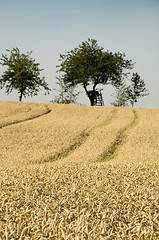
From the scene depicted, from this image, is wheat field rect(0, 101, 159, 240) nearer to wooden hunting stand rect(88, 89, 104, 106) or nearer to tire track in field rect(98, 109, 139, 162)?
tire track in field rect(98, 109, 139, 162)

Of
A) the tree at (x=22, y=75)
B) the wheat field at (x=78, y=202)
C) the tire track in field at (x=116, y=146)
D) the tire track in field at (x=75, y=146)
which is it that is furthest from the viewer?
the tree at (x=22, y=75)

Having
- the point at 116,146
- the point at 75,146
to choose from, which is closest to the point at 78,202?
the point at 75,146

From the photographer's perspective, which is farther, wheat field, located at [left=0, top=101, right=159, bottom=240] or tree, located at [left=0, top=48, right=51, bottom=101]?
tree, located at [left=0, top=48, right=51, bottom=101]

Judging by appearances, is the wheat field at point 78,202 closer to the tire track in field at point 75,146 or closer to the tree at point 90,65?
the tire track in field at point 75,146

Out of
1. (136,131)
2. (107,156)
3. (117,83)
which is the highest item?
(117,83)

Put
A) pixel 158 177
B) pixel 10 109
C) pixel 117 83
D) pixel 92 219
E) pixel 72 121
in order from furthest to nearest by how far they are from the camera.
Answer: pixel 117 83, pixel 10 109, pixel 72 121, pixel 158 177, pixel 92 219

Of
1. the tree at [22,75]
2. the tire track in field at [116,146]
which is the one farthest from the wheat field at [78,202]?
the tree at [22,75]

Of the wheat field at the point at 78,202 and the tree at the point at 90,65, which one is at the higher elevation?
the tree at the point at 90,65

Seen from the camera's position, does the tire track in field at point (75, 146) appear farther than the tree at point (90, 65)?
No

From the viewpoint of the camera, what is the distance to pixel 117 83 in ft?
108

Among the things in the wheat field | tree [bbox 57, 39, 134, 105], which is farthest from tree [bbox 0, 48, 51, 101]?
the wheat field

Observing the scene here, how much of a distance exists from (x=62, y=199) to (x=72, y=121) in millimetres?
10321

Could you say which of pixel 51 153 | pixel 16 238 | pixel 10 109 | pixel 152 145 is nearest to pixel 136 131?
pixel 152 145

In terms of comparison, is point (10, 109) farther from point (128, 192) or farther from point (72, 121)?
point (128, 192)
